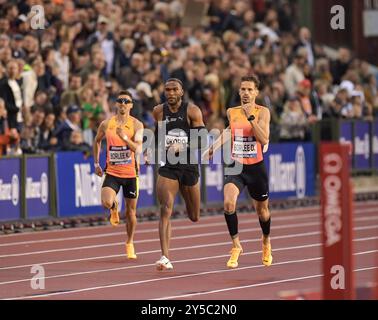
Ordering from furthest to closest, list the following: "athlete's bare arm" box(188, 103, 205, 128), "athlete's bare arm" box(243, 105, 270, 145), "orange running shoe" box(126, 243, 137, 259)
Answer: "orange running shoe" box(126, 243, 137, 259)
"athlete's bare arm" box(188, 103, 205, 128)
"athlete's bare arm" box(243, 105, 270, 145)

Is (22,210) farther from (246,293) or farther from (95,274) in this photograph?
(246,293)

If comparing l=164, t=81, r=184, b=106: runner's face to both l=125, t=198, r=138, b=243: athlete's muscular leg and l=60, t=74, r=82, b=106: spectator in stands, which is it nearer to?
l=125, t=198, r=138, b=243: athlete's muscular leg

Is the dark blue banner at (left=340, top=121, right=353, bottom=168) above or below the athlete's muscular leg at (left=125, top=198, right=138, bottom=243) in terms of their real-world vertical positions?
above

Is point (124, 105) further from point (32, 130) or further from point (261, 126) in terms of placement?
point (32, 130)

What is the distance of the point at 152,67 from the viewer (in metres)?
26.0

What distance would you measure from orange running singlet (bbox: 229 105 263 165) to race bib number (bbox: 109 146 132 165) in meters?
2.14

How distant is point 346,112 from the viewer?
96.4ft

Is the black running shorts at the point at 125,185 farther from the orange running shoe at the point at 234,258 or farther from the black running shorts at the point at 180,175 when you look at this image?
the orange running shoe at the point at 234,258

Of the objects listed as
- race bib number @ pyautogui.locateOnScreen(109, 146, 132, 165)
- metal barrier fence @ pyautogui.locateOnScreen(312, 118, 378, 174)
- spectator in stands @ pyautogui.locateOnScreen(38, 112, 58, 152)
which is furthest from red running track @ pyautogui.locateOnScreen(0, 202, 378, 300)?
metal barrier fence @ pyautogui.locateOnScreen(312, 118, 378, 174)

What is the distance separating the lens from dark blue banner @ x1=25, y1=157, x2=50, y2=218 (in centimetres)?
2206

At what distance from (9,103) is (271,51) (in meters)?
9.25

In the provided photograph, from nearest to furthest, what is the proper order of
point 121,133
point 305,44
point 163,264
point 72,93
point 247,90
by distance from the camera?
point 163,264
point 247,90
point 121,133
point 72,93
point 305,44

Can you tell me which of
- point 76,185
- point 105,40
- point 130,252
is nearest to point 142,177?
point 76,185

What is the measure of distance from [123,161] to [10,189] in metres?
3.93
